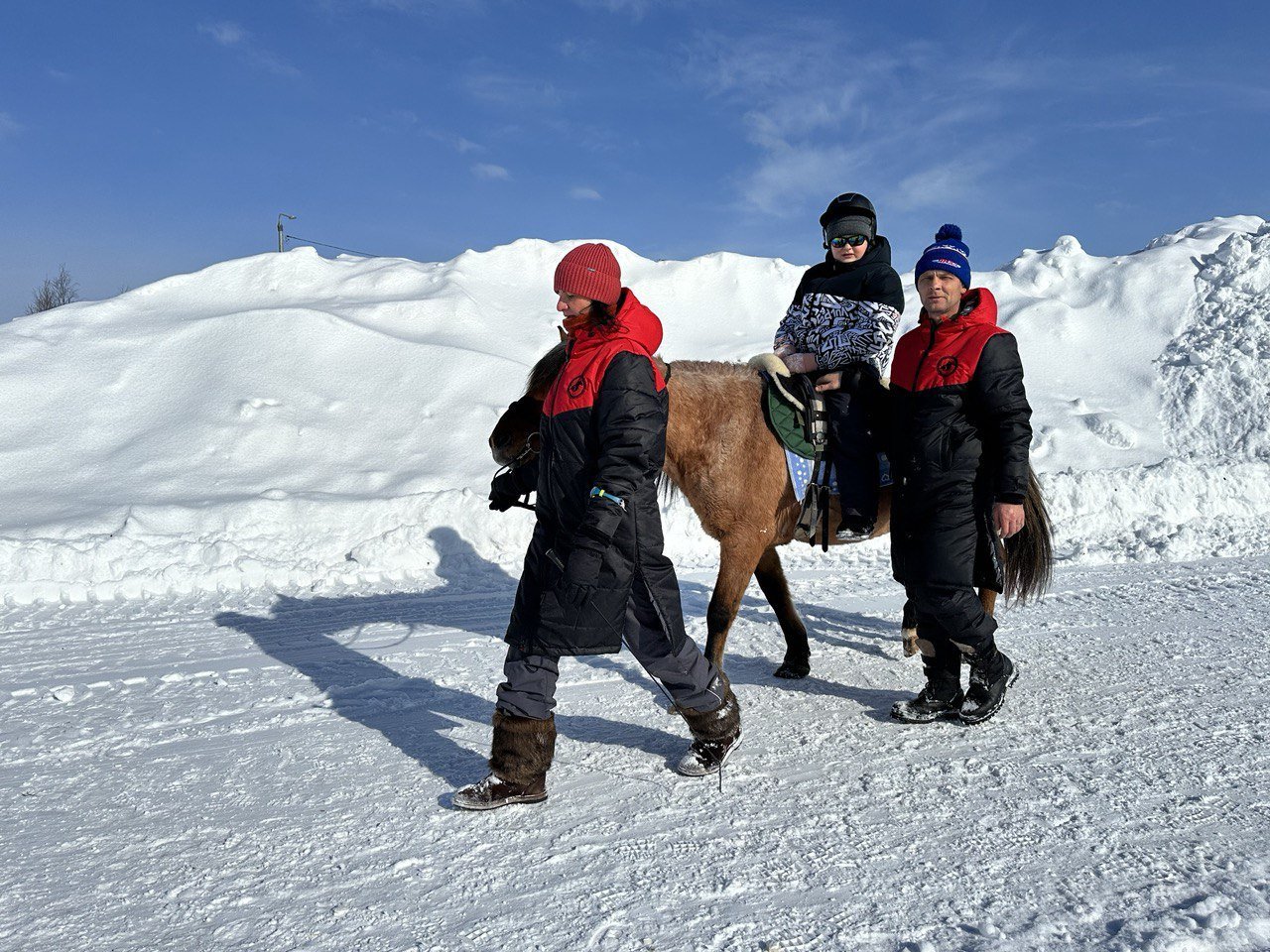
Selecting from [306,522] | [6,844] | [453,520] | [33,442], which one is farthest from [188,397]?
[6,844]

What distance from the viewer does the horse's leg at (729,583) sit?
149 inches

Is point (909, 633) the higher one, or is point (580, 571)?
point (580, 571)

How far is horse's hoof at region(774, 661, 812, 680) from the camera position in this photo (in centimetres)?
436

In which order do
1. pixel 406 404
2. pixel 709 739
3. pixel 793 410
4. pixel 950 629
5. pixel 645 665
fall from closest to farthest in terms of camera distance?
pixel 645 665
pixel 709 739
pixel 950 629
pixel 793 410
pixel 406 404

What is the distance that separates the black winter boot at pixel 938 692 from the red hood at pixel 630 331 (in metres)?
1.84

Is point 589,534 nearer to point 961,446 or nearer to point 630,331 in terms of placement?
point 630,331

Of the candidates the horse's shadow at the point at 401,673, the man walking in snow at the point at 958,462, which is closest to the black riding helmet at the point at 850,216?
the man walking in snow at the point at 958,462

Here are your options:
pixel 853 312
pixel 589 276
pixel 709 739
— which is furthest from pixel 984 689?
pixel 589 276

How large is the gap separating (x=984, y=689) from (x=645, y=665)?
1548 millimetres

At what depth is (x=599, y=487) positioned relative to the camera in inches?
106

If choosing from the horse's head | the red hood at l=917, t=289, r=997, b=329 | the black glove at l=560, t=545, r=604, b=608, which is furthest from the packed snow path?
the red hood at l=917, t=289, r=997, b=329

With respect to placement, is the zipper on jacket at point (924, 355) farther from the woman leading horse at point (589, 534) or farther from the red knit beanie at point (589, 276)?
the red knit beanie at point (589, 276)

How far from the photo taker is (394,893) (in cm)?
238

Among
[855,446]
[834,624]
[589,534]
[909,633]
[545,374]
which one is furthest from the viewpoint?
[834,624]
